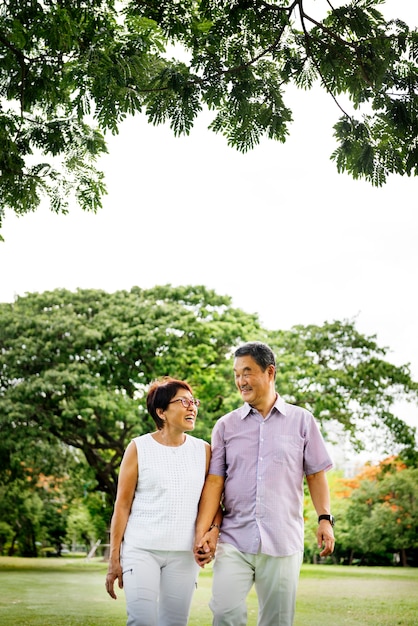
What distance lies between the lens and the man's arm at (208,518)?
2.89 m

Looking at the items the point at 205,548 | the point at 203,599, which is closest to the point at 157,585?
the point at 205,548

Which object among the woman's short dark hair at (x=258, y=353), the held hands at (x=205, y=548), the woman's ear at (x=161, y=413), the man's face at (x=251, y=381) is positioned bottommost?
the held hands at (x=205, y=548)

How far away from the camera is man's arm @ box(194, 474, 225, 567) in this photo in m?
2.89

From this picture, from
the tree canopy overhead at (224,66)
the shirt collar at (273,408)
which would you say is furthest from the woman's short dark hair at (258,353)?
the tree canopy overhead at (224,66)

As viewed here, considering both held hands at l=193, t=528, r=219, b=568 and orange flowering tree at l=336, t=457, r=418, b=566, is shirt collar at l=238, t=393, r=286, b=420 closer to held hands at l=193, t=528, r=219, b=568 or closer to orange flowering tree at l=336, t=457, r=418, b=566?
held hands at l=193, t=528, r=219, b=568

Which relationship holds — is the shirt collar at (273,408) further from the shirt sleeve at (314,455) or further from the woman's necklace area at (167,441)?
the woman's necklace area at (167,441)

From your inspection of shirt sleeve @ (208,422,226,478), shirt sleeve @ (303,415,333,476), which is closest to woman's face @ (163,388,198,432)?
shirt sleeve @ (208,422,226,478)

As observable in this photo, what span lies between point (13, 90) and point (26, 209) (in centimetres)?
72

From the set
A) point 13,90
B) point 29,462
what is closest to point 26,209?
point 13,90

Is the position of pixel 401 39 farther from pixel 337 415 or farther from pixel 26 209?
pixel 337 415

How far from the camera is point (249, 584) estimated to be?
9.62ft

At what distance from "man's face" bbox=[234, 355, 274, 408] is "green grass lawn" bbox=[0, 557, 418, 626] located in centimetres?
593

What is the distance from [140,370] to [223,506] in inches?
453

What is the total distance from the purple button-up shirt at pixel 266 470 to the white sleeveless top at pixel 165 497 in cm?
11
